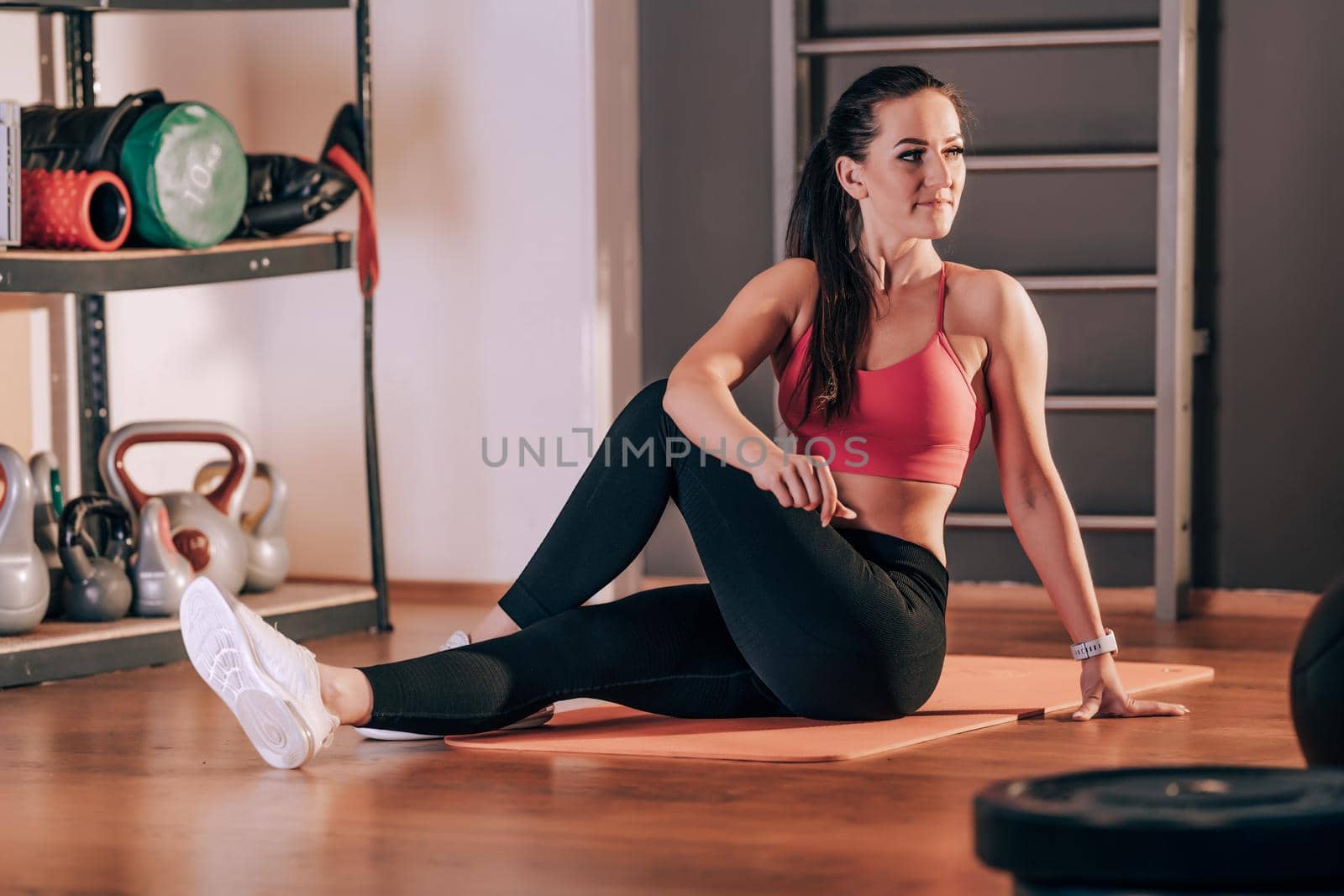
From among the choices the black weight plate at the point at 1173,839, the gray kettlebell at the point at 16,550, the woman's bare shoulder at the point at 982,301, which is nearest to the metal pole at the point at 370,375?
the gray kettlebell at the point at 16,550

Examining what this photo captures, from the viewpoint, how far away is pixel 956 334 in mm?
2604

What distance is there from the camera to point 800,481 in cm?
226

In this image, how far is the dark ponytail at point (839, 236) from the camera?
8.37ft

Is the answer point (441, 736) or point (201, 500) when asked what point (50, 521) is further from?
point (441, 736)

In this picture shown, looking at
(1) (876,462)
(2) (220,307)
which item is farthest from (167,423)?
(1) (876,462)

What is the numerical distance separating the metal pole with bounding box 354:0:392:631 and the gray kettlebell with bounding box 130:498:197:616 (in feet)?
1.76

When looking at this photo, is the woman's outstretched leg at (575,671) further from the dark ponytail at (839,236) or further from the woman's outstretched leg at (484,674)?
the dark ponytail at (839,236)

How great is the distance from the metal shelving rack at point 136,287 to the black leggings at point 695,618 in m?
1.10

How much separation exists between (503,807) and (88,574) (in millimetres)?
1491

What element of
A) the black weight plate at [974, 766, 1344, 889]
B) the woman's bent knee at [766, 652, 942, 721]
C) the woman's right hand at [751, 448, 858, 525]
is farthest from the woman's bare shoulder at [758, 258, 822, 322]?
the black weight plate at [974, 766, 1344, 889]

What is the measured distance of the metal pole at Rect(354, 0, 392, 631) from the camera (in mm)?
3908

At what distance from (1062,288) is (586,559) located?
1.90 meters

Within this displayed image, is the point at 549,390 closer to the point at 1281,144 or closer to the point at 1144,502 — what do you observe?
the point at 1144,502

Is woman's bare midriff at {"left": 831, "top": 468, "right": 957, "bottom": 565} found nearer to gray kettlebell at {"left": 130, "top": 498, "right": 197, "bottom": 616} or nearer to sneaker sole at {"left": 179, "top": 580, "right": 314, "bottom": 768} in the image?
sneaker sole at {"left": 179, "top": 580, "right": 314, "bottom": 768}
